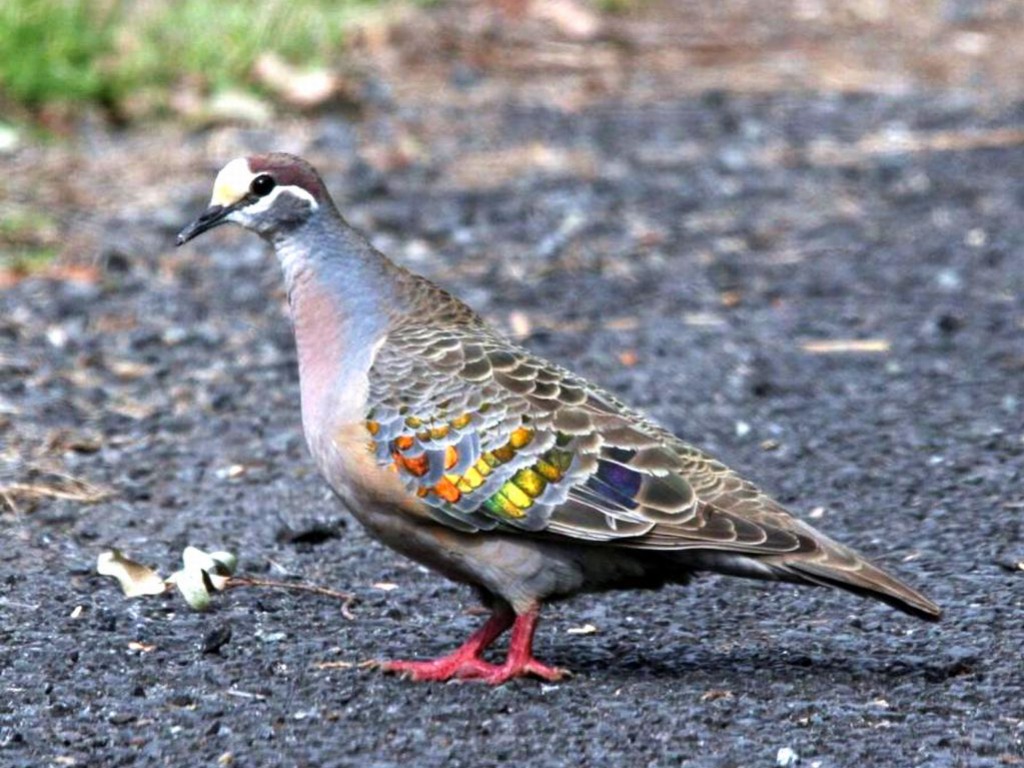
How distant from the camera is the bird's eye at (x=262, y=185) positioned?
5.04 m

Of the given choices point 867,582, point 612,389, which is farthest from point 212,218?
point 612,389

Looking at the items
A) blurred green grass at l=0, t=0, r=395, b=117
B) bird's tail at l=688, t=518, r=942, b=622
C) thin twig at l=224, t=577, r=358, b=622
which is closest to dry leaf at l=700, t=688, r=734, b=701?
bird's tail at l=688, t=518, r=942, b=622

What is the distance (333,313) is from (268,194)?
1.22ft

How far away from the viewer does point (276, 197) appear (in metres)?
5.07

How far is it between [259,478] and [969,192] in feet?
15.5

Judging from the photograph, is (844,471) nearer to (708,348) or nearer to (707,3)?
(708,348)

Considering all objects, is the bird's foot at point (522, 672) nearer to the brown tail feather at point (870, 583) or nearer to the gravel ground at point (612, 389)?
the gravel ground at point (612, 389)

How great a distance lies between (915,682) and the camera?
179 inches

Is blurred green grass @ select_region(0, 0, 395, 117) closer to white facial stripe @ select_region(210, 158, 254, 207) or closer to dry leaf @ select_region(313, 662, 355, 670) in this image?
white facial stripe @ select_region(210, 158, 254, 207)

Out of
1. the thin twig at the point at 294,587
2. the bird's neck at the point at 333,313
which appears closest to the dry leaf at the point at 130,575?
the thin twig at the point at 294,587

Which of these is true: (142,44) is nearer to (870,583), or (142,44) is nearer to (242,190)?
(242,190)

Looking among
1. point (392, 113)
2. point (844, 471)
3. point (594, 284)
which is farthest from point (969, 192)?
point (844, 471)

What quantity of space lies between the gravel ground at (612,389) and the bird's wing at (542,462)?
367 mm

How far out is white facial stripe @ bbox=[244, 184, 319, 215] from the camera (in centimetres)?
506
